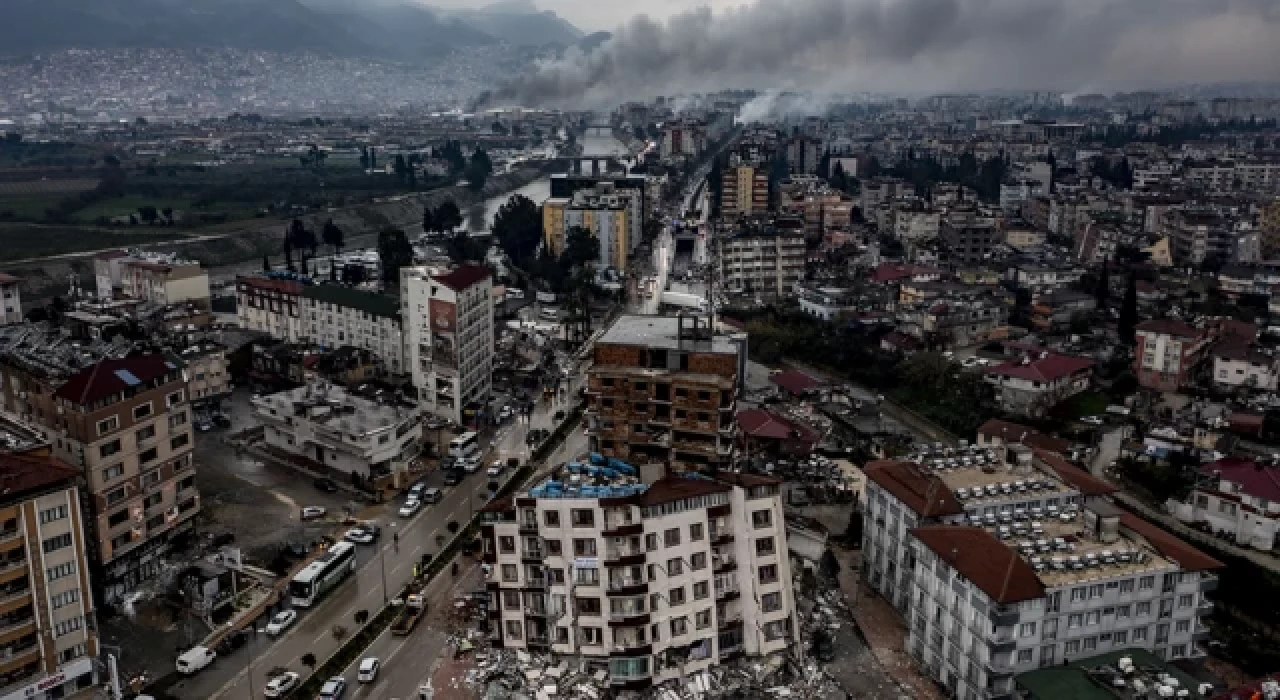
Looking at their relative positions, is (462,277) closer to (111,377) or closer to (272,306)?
(111,377)

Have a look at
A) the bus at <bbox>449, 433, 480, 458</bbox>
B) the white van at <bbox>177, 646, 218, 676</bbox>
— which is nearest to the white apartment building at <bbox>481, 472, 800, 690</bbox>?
the white van at <bbox>177, 646, 218, 676</bbox>

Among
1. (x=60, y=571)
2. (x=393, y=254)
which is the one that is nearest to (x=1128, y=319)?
(x=393, y=254)

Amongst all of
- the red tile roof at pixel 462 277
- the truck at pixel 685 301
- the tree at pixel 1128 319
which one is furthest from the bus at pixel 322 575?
the tree at pixel 1128 319

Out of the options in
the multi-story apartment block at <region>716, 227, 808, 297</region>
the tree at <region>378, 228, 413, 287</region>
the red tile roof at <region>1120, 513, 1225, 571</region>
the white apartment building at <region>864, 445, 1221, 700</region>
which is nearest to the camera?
the white apartment building at <region>864, 445, 1221, 700</region>

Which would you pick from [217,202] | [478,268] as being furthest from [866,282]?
[217,202]

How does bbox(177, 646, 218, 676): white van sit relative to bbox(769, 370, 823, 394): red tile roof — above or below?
below

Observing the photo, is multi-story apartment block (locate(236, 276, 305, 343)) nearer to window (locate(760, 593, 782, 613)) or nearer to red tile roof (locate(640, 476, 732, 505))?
red tile roof (locate(640, 476, 732, 505))

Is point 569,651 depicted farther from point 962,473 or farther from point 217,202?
point 217,202

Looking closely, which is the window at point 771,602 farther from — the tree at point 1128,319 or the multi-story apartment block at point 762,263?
the multi-story apartment block at point 762,263
